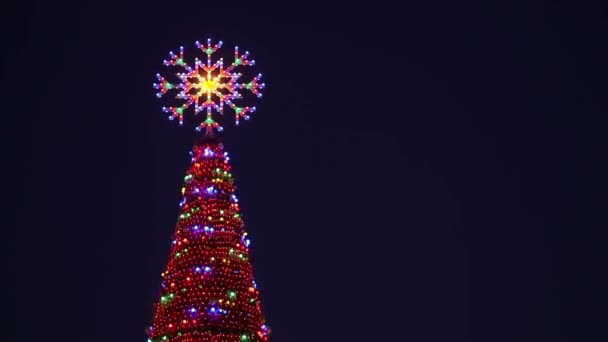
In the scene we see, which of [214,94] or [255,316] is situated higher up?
[214,94]

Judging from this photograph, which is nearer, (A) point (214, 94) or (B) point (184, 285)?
(B) point (184, 285)

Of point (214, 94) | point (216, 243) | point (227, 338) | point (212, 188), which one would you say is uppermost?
point (214, 94)

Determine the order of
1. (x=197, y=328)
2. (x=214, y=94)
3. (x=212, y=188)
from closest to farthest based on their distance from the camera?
(x=197, y=328) → (x=212, y=188) → (x=214, y=94)

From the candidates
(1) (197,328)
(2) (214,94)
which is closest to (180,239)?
(1) (197,328)

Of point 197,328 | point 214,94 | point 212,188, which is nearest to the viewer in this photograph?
point 197,328

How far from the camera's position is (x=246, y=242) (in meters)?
14.5

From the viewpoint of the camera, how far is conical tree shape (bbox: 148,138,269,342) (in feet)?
45.0

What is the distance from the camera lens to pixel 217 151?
14.9 metres

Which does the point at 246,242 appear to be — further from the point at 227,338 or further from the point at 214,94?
the point at 214,94

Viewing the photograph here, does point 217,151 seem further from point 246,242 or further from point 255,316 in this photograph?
point 255,316

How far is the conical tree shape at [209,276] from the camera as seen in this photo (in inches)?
540

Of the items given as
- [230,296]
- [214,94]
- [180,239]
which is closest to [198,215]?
[180,239]

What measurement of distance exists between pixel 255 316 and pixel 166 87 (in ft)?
15.0

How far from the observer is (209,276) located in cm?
1388
